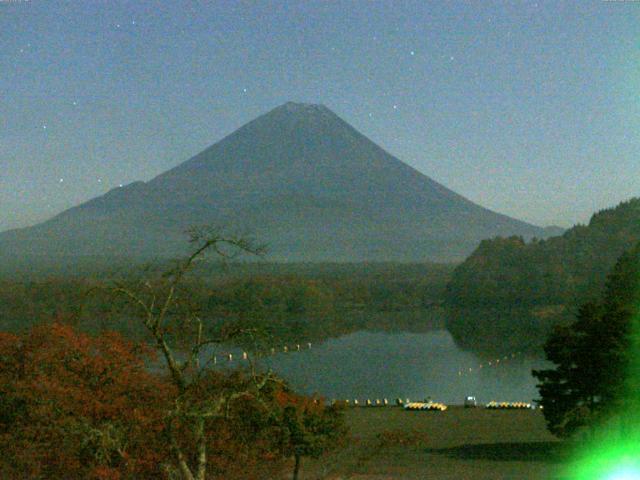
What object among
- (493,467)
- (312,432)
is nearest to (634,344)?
(493,467)

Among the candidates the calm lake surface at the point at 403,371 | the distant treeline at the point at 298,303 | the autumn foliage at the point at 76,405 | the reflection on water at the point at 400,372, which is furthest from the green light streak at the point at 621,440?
the distant treeline at the point at 298,303

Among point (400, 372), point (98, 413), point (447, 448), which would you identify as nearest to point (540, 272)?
point (400, 372)

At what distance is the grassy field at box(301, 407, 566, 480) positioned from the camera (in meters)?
15.3

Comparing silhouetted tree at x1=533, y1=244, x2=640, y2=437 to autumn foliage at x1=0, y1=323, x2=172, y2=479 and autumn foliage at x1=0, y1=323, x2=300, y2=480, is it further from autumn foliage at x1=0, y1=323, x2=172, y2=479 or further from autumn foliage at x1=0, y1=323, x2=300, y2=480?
autumn foliage at x1=0, y1=323, x2=172, y2=479

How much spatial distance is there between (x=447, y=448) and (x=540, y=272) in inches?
3092

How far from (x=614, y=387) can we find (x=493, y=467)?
7.92 feet

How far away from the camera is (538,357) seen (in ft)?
163

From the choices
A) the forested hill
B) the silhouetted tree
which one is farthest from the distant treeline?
the silhouetted tree

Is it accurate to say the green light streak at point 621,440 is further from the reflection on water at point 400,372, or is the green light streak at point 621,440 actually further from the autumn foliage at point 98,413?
the reflection on water at point 400,372

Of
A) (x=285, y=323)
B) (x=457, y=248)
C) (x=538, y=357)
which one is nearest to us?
(x=538, y=357)

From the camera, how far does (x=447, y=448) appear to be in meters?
19.8

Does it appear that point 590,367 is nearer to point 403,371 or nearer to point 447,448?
point 447,448

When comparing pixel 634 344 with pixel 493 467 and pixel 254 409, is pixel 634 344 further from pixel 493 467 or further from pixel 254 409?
pixel 254 409

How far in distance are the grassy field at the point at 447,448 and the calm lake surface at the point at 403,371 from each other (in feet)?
15.2
